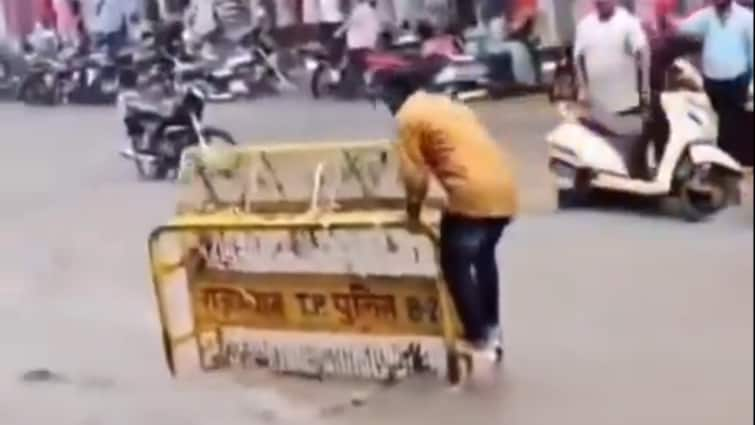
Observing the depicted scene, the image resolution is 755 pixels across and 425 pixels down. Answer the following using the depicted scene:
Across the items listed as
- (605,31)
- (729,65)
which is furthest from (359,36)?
(729,65)

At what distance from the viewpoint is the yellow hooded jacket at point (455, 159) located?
1378 mm

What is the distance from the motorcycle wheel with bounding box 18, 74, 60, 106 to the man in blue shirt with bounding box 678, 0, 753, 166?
2.06ft

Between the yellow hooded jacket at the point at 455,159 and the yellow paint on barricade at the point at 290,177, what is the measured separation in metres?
0.02

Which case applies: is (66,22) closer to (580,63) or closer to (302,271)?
(302,271)

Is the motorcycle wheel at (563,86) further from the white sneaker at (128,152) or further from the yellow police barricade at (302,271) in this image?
the white sneaker at (128,152)

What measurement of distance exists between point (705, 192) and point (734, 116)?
7cm

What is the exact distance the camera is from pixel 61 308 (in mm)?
1632

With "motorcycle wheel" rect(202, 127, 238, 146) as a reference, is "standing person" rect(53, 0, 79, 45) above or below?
above

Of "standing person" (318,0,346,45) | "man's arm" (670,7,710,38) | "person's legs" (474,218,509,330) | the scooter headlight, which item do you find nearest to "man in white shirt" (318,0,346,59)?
"standing person" (318,0,346,45)

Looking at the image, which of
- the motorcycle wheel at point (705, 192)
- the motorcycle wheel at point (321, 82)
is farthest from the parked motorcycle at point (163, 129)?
the motorcycle wheel at point (705, 192)

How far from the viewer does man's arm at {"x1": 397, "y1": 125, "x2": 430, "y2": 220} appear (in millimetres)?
1396

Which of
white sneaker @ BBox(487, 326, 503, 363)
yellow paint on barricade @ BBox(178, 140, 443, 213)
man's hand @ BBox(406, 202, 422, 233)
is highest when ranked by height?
yellow paint on barricade @ BBox(178, 140, 443, 213)

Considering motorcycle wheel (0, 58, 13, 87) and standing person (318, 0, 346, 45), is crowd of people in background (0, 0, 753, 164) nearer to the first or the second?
standing person (318, 0, 346, 45)

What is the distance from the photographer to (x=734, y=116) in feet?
4.18
